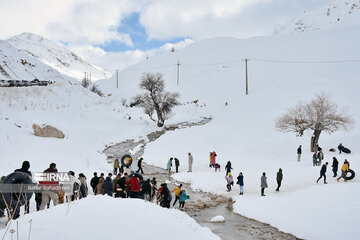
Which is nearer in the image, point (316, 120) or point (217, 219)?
point (217, 219)

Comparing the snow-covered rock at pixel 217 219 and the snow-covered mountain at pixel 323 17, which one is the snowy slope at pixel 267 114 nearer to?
the snow-covered rock at pixel 217 219

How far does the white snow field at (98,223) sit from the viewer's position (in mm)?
4832

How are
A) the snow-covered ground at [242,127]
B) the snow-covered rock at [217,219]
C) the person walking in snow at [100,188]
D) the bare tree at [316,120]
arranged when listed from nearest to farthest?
the person walking in snow at [100,188] → the snow-covered rock at [217,219] → the snow-covered ground at [242,127] → the bare tree at [316,120]

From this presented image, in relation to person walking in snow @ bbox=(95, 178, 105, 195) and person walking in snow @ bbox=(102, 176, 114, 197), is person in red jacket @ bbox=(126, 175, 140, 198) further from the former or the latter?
person walking in snow @ bbox=(95, 178, 105, 195)

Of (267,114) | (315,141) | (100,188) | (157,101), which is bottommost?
(100,188)

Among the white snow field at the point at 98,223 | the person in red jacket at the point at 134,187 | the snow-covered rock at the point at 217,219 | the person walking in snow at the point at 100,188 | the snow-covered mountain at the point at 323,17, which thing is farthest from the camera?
the snow-covered mountain at the point at 323,17

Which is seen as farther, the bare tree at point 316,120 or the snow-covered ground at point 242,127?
the bare tree at point 316,120

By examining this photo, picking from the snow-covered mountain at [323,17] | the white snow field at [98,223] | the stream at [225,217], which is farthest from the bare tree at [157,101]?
the snow-covered mountain at [323,17]

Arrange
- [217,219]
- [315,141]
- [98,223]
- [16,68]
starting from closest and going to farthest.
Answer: [98,223], [217,219], [315,141], [16,68]

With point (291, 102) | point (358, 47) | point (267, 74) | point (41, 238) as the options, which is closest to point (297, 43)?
point (358, 47)

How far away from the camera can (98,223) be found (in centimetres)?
548

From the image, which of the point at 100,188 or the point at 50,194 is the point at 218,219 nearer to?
the point at 100,188

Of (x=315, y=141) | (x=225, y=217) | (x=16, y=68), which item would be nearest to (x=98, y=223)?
(x=225, y=217)

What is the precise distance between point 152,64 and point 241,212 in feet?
267
